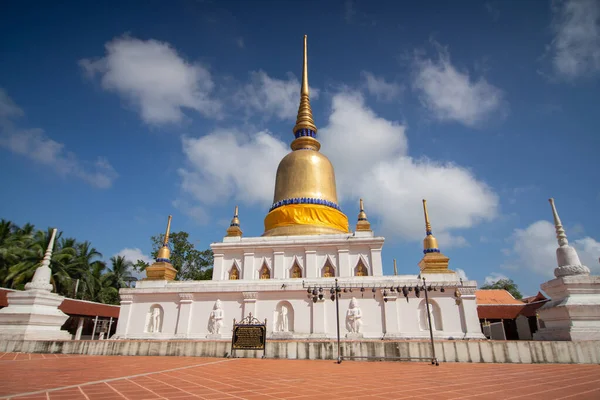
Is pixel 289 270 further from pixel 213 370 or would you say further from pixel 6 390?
pixel 6 390

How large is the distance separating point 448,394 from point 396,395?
760mm

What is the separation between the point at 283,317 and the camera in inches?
647

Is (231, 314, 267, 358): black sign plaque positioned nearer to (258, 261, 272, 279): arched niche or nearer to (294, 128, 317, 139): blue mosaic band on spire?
(258, 261, 272, 279): arched niche

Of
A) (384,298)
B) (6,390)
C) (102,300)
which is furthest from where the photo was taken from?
(102,300)

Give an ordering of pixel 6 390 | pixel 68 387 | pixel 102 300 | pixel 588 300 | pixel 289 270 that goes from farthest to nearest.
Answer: pixel 102 300, pixel 289 270, pixel 588 300, pixel 68 387, pixel 6 390

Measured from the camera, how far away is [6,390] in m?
4.57

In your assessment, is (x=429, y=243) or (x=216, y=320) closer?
(x=216, y=320)

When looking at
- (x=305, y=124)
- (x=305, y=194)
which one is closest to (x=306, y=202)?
(x=305, y=194)

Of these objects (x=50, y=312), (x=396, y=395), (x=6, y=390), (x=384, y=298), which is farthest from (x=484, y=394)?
(x=50, y=312)

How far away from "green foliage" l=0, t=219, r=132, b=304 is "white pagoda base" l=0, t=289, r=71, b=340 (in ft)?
48.5

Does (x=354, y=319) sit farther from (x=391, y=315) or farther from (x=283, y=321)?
(x=283, y=321)

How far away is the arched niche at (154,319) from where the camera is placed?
17.3 meters

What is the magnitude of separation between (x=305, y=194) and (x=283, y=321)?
10.0 meters

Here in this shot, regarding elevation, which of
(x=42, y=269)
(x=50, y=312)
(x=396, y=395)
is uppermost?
(x=42, y=269)
